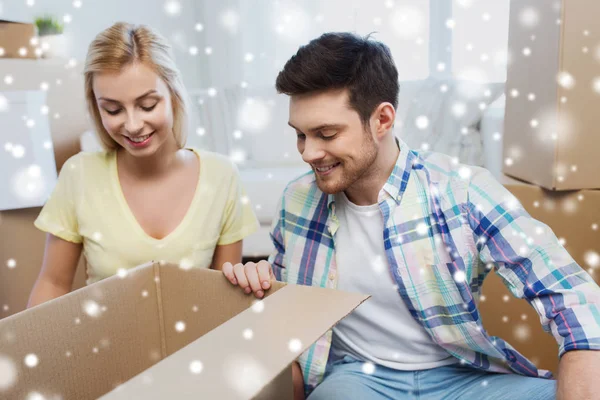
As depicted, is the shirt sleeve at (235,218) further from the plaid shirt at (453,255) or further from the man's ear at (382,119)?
the man's ear at (382,119)

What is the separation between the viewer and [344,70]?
0.95 m

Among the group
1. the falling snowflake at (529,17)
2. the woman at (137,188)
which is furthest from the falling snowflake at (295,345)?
the falling snowflake at (529,17)

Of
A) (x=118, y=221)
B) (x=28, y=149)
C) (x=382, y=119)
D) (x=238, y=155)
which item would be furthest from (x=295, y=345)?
(x=238, y=155)

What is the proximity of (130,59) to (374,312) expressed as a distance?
65cm

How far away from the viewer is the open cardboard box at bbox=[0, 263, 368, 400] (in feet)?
1.57

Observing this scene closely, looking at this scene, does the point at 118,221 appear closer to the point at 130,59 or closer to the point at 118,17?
the point at 130,59

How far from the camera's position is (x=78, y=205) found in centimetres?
117

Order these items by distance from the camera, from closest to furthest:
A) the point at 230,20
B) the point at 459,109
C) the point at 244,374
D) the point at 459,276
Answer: the point at 244,374 < the point at 459,276 < the point at 459,109 < the point at 230,20

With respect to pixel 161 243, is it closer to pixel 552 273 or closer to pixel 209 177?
pixel 209 177

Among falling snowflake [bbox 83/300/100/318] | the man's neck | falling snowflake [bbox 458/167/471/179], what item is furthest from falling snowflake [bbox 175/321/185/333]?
falling snowflake [bbox 458/167/471/179]

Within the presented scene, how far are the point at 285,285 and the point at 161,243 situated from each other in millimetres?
489

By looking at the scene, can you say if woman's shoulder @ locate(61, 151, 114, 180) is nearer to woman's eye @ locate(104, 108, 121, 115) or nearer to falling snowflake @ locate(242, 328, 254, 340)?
woman's eye @ locate(104, 108, 121, 115)

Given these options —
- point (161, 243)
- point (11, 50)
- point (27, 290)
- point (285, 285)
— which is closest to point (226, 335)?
point (285, 285)

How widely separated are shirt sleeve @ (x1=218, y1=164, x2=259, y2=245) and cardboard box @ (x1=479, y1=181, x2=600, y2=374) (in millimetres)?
638
